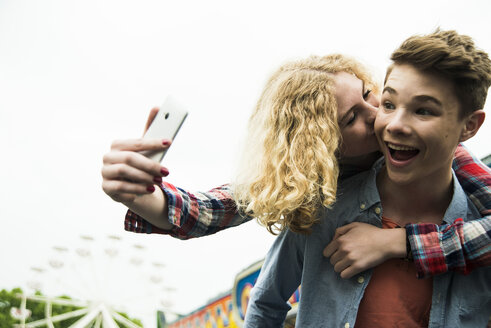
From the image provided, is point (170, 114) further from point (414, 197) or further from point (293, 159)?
point (414, 197)

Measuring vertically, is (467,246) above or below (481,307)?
above

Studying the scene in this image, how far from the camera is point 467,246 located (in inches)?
76.1

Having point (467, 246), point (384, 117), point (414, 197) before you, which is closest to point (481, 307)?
point (467, 246)

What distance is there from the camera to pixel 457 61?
6.56 feet

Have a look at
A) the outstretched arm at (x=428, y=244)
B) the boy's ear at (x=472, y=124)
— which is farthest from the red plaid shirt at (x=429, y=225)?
the boy's ear at (x=472, y=124)

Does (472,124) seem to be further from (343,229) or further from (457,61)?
(343,229)

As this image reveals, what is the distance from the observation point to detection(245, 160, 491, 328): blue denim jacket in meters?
2.00

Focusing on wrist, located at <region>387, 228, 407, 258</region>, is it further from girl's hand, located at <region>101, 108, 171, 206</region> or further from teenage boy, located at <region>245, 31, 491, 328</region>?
girl's hand, located at <region>101, 108, 171, 206</region>

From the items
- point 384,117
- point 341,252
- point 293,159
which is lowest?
point 341,252

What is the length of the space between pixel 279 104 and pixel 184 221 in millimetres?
719

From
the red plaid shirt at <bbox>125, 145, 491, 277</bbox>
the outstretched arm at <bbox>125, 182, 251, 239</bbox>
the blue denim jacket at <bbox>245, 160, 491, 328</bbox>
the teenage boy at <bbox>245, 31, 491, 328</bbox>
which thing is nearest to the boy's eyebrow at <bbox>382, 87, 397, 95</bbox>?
the teenage boy at <bbox>245, 31, 491, 328</bbox>

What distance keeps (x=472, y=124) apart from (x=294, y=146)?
2.51ft

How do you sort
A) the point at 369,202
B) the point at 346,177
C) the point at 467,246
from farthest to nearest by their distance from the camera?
1. the point at 346,177
2. the point at 369,202
3. the point at 467,246

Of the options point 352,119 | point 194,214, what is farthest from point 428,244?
point 194,214
